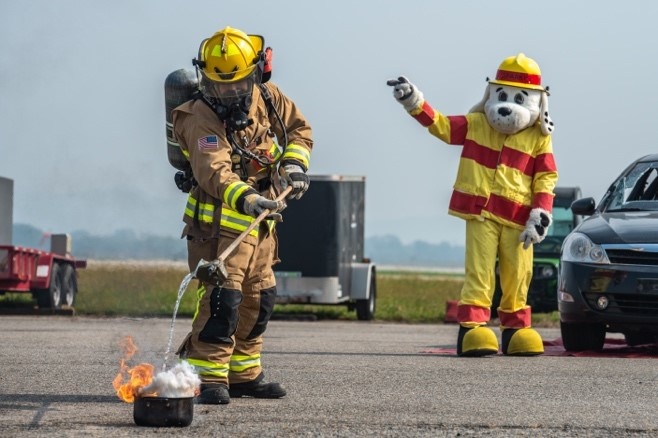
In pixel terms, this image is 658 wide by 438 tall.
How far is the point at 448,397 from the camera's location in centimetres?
761

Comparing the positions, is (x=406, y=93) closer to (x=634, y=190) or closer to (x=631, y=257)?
(x=631, y=257)

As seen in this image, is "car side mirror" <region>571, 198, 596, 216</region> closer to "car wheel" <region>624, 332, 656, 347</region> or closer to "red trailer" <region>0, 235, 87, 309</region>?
"car wheel" <region>624, 332, 656, 347</region>

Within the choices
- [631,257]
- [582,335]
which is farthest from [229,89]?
[582,335]

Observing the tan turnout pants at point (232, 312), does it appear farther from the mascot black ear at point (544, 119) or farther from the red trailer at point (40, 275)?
the red trailer at point (40, 275)

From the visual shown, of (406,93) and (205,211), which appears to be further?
(406,93)

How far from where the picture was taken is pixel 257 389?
25.0 ft

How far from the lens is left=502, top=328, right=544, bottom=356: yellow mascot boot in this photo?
1091cm

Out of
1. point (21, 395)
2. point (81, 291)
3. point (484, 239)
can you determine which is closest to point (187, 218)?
point (21, 395)

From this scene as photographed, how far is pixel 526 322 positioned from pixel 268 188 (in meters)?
4.08

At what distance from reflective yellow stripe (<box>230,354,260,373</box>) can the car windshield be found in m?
5.15

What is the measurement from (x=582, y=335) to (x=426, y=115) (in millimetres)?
2218

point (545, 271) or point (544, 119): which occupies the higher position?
point (544, 119)

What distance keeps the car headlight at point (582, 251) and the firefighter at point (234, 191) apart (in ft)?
12.4

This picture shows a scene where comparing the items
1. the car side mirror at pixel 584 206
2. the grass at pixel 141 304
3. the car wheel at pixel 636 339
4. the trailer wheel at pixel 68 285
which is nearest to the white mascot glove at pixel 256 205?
the car side mirror at pixel 584 206
